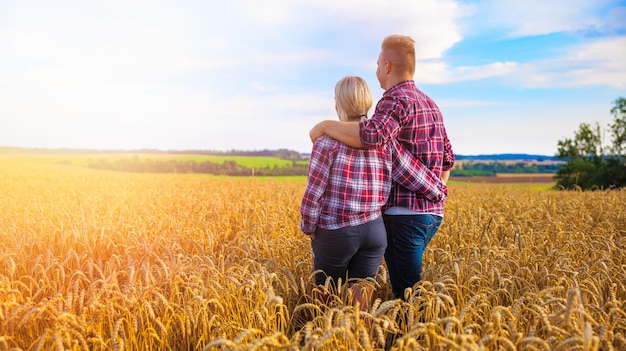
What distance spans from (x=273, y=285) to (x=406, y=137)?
6.48 feet

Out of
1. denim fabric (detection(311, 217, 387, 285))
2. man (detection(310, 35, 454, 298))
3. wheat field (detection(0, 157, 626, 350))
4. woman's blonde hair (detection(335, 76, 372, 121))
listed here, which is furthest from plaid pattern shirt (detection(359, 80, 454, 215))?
wheat field (detection(0, 157, 626, 350))

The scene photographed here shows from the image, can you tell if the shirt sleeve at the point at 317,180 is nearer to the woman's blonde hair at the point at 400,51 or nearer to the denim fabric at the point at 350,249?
the denim fabric at the point at 350,249

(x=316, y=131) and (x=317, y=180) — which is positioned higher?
(x=316, y=131)

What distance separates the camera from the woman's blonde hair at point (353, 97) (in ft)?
11.1

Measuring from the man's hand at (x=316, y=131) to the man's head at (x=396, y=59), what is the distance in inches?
25.4

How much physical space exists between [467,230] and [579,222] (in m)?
2.61

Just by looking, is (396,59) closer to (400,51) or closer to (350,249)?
(400,51)

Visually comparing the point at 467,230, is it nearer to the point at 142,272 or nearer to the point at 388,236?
the point at 388,236

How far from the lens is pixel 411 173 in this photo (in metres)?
3.54

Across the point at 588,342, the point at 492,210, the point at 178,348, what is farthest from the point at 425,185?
the point at 492,210

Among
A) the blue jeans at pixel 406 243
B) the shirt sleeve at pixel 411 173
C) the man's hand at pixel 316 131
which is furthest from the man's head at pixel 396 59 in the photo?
the blue jeans at pixel 406 243

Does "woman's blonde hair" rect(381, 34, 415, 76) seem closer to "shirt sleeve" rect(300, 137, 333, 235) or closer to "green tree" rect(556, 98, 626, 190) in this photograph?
"shirt sleeve" rect(300, 137, 333, 235)

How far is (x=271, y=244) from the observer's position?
5.47 m

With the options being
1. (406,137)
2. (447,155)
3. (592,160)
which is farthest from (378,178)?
(592,160)
